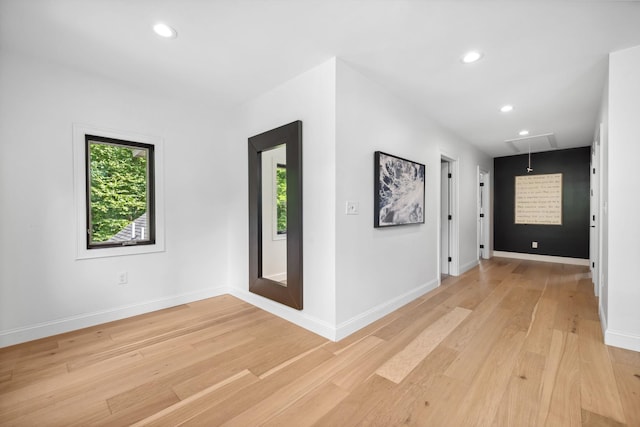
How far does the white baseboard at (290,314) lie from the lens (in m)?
2.52

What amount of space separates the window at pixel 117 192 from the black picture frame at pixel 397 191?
240 cm

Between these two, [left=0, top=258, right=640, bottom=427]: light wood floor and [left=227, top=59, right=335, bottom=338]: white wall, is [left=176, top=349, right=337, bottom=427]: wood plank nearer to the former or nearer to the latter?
[left=0, top=258, right=640, bottom=427]: light wood floor

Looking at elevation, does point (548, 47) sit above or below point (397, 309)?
Result: above

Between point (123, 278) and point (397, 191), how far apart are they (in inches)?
120

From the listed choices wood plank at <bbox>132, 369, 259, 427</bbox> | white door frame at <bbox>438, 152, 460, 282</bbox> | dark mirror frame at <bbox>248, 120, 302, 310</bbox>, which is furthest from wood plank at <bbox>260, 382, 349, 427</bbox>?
white door frame at <bbox>438, 152, 460, 282</bbox>

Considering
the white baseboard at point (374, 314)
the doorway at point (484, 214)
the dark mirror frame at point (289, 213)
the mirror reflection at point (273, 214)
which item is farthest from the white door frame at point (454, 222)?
the dark mirror frame at point (289, 213)

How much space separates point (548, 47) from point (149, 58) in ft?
10.9

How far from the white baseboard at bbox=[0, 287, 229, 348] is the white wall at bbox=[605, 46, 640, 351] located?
412 cm

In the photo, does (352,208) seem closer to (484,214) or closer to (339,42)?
(339,42)

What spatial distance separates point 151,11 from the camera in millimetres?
1863

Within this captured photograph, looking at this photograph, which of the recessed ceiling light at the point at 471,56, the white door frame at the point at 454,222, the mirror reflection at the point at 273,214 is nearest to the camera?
the recessed ceiling light at the point at 471,56

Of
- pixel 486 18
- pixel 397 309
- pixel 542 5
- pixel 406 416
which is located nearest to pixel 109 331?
pixel 406 416

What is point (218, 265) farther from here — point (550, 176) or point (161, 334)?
point (550, 176)

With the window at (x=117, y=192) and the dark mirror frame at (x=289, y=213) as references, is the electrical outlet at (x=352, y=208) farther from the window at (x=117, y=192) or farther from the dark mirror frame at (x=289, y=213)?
the window at (x=117, y=192)
